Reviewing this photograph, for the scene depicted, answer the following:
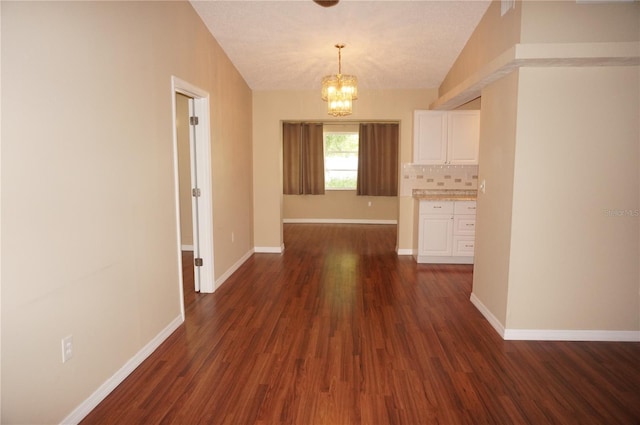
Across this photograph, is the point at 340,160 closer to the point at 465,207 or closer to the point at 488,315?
the point at 465,207

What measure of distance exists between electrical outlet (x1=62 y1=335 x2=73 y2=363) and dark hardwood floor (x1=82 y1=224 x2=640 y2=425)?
0.40 meters

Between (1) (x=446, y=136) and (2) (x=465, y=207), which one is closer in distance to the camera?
(2) (x=465, y=207)

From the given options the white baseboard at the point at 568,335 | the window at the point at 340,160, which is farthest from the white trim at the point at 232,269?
the window at the point at 340,160

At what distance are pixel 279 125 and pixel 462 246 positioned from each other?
3.31 m

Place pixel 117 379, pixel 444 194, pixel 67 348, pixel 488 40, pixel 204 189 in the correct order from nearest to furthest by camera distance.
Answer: pixel 67 348 < pixel 117 379 < pixel 488 40 < pixel 204 189 < pixel 444 194

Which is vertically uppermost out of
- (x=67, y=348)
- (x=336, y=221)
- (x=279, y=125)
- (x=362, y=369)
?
(x=279, y=125)

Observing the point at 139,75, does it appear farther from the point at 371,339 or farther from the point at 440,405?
the point at 440,405

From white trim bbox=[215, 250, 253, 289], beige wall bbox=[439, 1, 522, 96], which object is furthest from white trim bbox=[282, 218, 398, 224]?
beige wall bbox=[439, 1, 522, 96]

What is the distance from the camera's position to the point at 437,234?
5.73m

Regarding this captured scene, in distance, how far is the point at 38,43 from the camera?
1897 mm

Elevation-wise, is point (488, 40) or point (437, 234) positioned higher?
point (488, 40)

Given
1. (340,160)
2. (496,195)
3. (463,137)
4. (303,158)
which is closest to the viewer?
(496,195)

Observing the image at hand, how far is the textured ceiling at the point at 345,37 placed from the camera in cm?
392

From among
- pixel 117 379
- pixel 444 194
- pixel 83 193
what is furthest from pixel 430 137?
pixel 117 379
